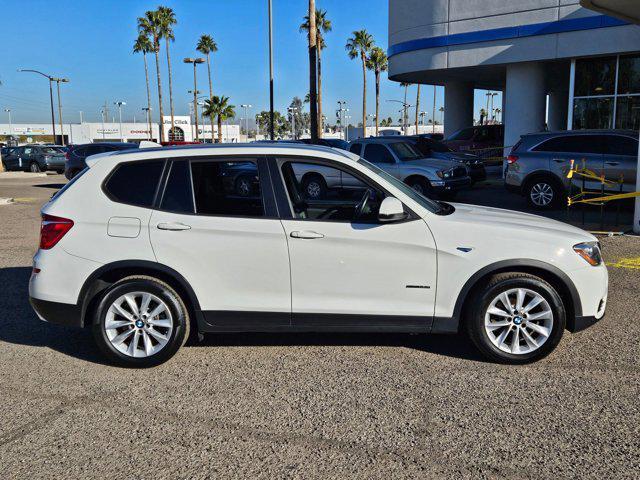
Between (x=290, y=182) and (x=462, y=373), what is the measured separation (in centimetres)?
202

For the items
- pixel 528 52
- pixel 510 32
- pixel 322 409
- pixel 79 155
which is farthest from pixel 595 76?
pixel 322 409

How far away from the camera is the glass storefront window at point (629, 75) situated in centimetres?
1989

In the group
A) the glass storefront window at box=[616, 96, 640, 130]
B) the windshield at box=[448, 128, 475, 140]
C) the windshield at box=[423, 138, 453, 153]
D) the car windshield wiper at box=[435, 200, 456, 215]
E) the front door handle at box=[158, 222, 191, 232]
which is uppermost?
the glass storefront window at box=[616, 96, 640, 130]

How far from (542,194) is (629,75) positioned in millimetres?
9667

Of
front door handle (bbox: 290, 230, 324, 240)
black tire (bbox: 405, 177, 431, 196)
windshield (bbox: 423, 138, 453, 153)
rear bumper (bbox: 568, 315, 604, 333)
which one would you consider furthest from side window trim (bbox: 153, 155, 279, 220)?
windshield (bbox: 423, 138, 453, 153)

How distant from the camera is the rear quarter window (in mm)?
4742

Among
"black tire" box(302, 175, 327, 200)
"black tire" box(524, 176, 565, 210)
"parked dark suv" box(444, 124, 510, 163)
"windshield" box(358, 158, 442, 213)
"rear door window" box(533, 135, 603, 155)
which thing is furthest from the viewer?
"parked dark suv" box(444, 124, 510, 163)

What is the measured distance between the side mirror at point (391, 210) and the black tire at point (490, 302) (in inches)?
33.1

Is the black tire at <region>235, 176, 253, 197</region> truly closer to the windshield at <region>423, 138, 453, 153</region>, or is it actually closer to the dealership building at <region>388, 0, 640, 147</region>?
the windshield at <region>423, 138, 453, 153</region>

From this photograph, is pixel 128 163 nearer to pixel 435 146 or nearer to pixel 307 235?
pixel 307 235

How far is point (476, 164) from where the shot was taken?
715 inches

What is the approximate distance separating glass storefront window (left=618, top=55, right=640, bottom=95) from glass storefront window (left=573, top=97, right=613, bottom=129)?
542 millimetres

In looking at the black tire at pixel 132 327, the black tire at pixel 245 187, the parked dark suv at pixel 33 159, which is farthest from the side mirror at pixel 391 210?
the parked dark suv at pixel 33 159

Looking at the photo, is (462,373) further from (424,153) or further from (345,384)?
(424,153)
